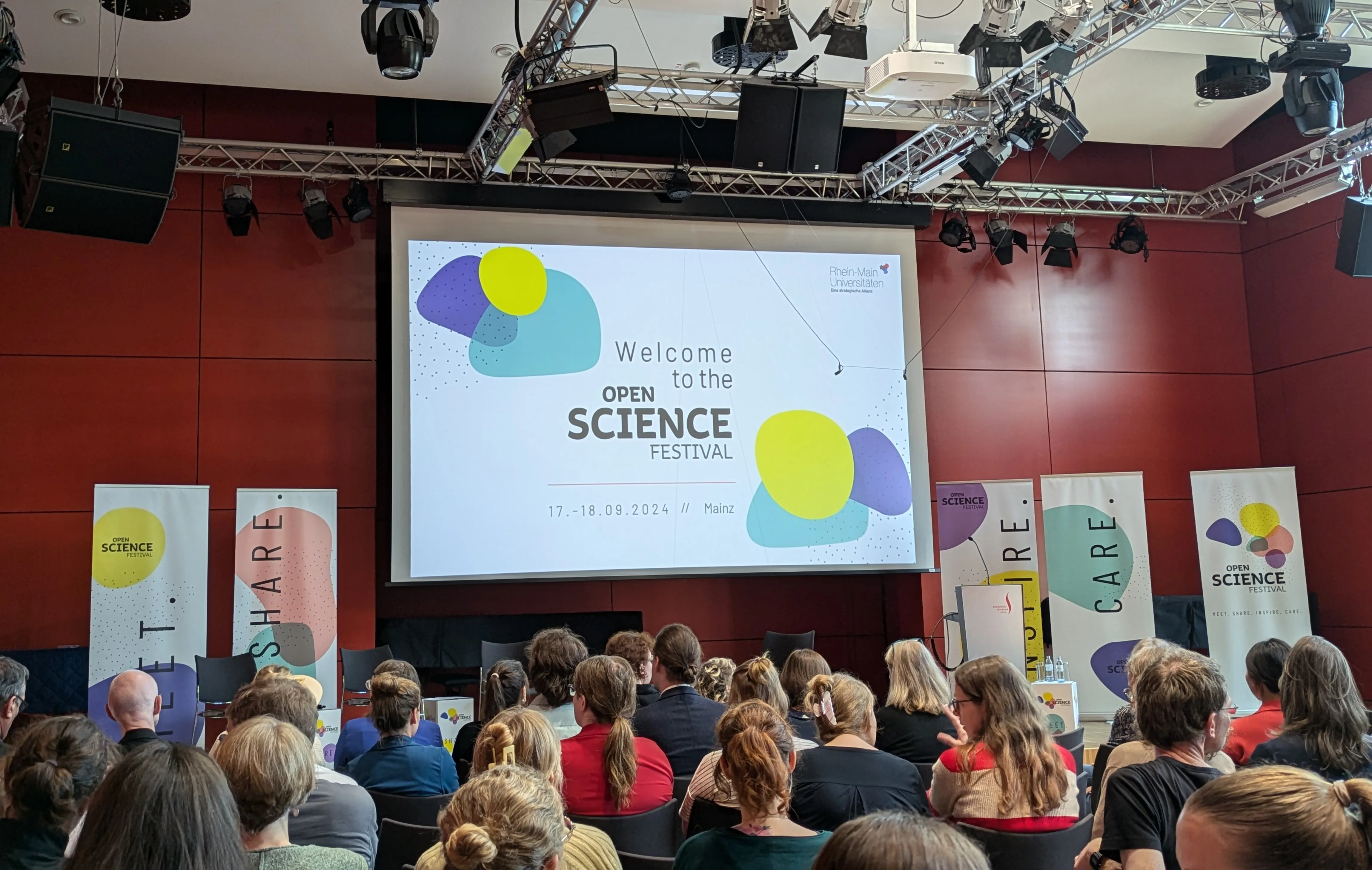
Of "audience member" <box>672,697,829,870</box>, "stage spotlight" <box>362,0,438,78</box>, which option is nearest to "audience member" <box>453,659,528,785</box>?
"audience member" <box>672,697,829,870</box>

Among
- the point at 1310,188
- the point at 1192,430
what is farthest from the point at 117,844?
the point at 1192,430

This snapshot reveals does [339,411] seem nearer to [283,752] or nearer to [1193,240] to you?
[283,752]

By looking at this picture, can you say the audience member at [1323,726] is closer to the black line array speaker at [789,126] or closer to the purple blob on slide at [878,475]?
the black line array speaker at [789,126]

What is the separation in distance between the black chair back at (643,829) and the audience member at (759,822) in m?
0.61

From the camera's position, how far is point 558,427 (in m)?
8.20

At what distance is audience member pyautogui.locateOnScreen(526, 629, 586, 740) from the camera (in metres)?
4.25

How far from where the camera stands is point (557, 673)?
427 cm

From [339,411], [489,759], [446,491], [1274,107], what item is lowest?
[489,759]

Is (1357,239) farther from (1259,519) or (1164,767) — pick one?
(1164,767)

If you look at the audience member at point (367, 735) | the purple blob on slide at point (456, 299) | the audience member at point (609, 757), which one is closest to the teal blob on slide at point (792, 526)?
the purple blob on slide at point (456, 299)

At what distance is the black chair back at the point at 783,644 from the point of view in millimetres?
8172

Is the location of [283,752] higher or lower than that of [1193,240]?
lower

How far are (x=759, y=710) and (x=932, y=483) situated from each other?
6949 millimetres

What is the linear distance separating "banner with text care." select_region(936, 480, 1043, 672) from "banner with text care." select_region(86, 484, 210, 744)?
5103 millimetres
